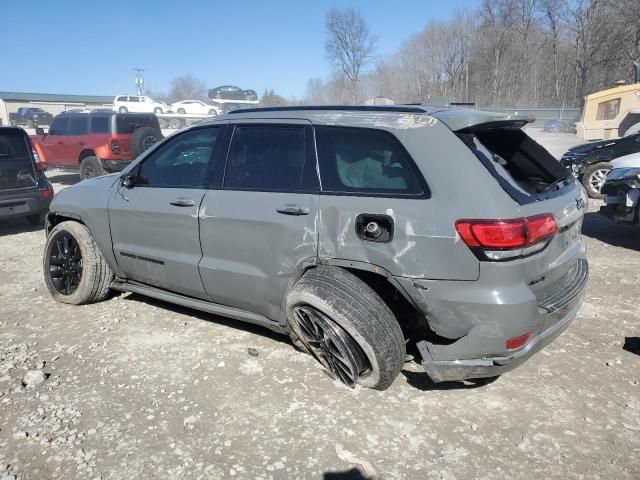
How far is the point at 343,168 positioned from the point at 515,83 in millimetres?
56197

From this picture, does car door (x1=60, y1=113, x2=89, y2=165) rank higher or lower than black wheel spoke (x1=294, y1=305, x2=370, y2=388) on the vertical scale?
higher

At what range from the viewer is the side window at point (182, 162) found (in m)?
3.58

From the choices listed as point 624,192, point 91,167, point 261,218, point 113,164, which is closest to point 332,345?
point 261,218

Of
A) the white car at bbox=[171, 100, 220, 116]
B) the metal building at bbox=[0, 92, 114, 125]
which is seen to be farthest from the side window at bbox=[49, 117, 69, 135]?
the metal building at bbox=[0, 92, 114, 125]

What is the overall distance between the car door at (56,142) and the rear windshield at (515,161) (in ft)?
41.1

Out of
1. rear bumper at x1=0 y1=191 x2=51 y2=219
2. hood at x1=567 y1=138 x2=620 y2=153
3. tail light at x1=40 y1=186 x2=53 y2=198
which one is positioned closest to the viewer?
rear bumper at x1=0 y1=191 x2=51 y2=219

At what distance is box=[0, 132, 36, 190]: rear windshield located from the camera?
23.4 feet

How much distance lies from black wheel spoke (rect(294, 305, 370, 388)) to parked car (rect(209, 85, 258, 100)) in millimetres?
44790

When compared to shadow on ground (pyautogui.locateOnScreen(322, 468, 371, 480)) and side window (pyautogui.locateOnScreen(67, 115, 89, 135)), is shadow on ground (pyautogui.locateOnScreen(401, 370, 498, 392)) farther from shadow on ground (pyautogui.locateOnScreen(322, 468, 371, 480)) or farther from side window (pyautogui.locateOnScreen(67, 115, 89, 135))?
side window (pyautogui.locateOnScreen(67, 115, 89, 135))

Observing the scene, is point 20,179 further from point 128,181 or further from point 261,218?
point 261,218

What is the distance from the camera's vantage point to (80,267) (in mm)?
4383

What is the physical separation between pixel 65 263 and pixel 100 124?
8638 millimetres

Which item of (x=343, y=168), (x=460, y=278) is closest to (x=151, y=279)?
(x=343, y=168)

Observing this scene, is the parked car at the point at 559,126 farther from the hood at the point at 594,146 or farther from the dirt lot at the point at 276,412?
the dirt lot at the point at 276,412
